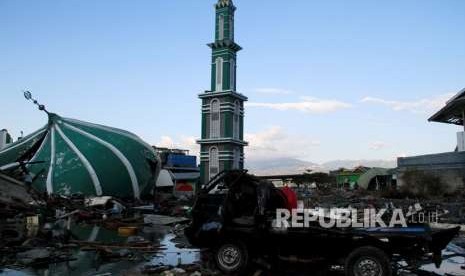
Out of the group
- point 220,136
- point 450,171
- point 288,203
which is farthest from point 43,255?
A: point 220,136

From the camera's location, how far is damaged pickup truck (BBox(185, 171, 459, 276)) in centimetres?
816

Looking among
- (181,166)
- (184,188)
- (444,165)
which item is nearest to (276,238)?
(444,165)

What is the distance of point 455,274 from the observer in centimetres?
911

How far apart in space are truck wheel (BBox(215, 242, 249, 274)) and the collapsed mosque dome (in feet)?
86.8

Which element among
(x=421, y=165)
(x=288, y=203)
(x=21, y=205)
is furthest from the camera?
(x=421, y=165)

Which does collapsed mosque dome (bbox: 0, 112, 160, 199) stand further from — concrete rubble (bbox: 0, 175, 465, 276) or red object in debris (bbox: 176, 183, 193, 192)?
concrete rubble (bbox: 0, 175, 465, 276)

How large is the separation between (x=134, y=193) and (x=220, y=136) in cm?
2060

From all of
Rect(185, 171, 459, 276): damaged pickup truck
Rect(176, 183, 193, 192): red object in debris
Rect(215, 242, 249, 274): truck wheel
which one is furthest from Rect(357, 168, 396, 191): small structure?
Rect(215, 242, 249, 274): truck wheel

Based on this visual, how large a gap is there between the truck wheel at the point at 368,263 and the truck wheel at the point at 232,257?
7.19 feet

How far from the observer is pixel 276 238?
920 cm

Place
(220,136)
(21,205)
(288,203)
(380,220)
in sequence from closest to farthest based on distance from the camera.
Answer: (380,220)
(288,203)
(21,205)
(220,136)

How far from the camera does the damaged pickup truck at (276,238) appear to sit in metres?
8.16

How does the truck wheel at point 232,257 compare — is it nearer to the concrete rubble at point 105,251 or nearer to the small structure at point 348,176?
the concrete rubble at point 105,251

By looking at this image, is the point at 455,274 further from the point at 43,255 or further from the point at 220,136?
the point at 220,136
